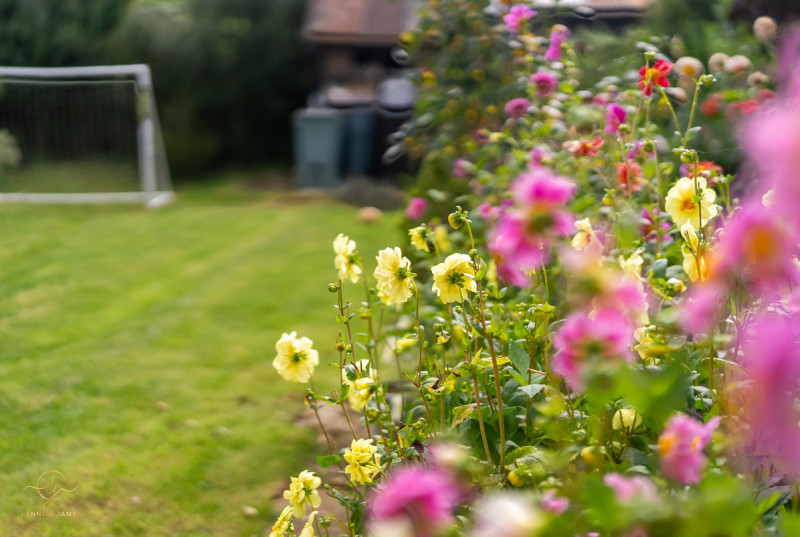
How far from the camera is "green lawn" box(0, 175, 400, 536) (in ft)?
7.19

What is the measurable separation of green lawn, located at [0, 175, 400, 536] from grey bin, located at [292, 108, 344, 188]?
2.19m

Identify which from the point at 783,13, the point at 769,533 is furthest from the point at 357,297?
the point at 769,533

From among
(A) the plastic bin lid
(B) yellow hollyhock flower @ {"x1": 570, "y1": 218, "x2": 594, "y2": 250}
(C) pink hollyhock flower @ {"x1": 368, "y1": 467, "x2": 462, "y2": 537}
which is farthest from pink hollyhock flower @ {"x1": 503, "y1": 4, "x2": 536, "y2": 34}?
(A) the plastic bin lid

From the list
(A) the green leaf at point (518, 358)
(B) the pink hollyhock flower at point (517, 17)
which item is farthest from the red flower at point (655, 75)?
(B) the pink hollyhock flower at point (517, 17)

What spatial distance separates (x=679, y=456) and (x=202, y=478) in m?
1.91

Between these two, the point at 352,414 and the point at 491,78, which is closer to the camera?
the point at 352,414

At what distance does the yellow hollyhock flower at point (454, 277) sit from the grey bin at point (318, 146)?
737cm

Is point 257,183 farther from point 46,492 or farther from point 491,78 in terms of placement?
point 46,492

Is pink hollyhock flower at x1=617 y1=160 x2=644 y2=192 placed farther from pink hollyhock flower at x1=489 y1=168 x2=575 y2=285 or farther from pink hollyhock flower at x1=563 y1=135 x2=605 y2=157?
pink hollyhock flower at x1=489 y1=168 x2=575 y2=285

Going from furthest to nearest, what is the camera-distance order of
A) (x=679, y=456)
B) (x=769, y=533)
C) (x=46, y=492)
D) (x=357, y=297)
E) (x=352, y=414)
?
(x=357, y=297)
(x=352, y=414)
(x=46, y=492)
(x=769, y=533)
(x=679, y=456)

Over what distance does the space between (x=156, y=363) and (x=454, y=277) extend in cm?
244

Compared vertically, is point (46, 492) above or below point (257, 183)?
above

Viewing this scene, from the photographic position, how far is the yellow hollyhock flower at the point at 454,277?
1185 mm

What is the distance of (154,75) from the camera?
10109mm
